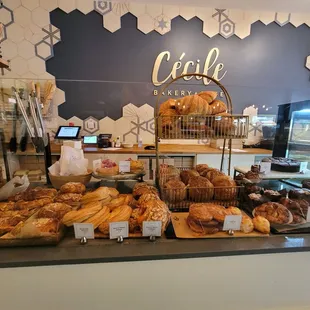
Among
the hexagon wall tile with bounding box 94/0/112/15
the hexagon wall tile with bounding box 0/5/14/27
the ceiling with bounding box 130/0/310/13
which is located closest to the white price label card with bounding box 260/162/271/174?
the ceiling with bounding box 130/0/310/13

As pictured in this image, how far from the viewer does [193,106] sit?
→ 3.15 ft

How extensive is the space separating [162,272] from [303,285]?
0.58 m

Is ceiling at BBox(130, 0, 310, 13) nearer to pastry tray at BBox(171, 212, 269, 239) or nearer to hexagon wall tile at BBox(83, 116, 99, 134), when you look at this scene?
hexagon wall tile at BBox(83, 116, 99, 134)

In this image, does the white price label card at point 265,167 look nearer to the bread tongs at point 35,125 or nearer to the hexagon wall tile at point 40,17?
the bread tongs at point 35,125

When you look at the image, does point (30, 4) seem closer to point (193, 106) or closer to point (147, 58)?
point (147, 58)

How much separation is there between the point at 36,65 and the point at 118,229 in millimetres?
2738

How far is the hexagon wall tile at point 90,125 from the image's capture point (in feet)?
9.20

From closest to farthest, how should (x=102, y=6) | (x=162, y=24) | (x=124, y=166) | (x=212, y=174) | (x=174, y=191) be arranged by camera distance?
(x=174, y=191), (x=212, y=174), (x=124, y=166), (x=102, y=6), (x=162, y=24)

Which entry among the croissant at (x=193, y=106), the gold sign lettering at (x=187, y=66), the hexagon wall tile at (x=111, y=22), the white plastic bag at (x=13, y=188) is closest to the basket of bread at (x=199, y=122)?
the croissant at (x=193, y=106)

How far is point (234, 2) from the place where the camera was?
8.33ft

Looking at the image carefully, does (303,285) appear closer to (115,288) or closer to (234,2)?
(115,288)

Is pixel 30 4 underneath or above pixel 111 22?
above

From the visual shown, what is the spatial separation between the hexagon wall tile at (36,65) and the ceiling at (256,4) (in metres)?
1.47

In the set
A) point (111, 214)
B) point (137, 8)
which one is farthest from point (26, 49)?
point (111, 214)
